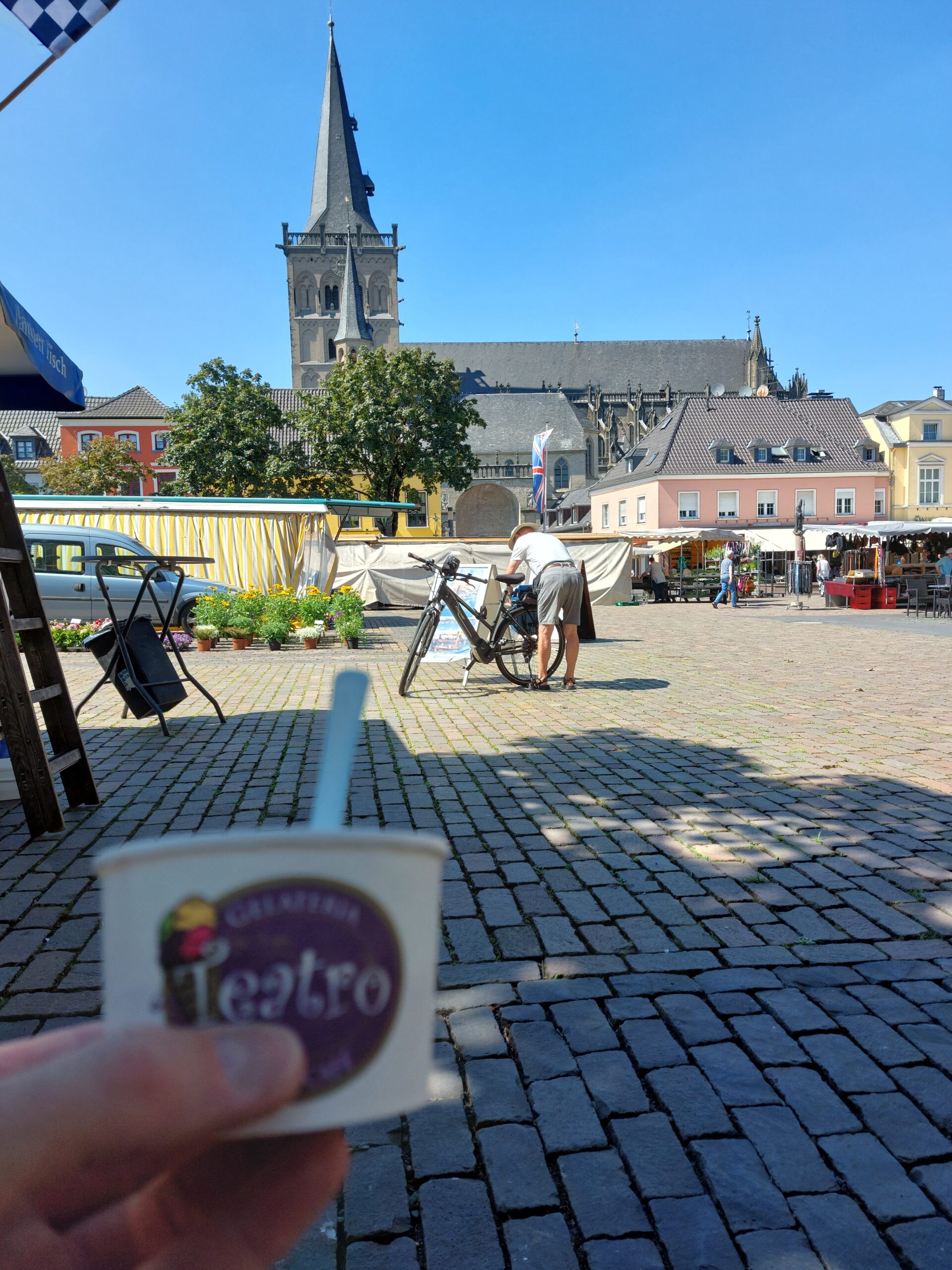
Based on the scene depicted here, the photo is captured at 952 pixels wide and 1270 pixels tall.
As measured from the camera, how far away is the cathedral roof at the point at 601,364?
93625 mm

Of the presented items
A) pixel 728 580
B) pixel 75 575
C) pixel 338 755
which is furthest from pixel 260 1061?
pixel 728 580

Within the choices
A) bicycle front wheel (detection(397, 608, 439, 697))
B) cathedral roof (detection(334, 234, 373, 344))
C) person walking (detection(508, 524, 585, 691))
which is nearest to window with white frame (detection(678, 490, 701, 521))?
cathedral roof (detection(334, 234, 373, 344))

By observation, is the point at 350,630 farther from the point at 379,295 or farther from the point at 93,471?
the point at 379,295

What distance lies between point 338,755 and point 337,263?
289 ft

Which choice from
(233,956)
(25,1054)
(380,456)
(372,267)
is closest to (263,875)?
(233,956)

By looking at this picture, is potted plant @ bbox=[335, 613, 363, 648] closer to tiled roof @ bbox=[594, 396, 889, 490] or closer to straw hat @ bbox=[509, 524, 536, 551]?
straw hat @ bbox=[509, 524, 536, 551]

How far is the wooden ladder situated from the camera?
4324 mm

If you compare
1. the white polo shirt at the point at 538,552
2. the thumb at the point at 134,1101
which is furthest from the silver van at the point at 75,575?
the thumb at the point at 134,1101

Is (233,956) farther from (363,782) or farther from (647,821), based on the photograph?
(363,782)

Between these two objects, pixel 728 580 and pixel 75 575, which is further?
pixel 728 580

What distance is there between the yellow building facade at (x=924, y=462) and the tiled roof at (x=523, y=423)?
32.6 metres

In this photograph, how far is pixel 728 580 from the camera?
28.7 meters

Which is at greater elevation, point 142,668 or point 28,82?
point 28,82

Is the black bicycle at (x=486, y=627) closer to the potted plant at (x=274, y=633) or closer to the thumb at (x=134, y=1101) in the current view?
the potted plant at (x=274, y=633)
